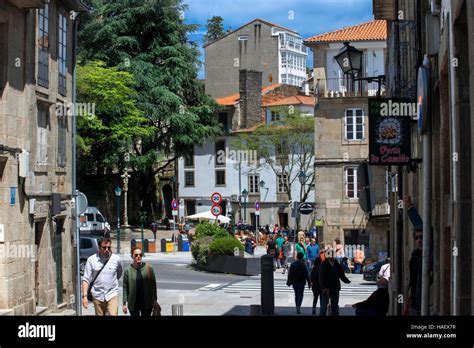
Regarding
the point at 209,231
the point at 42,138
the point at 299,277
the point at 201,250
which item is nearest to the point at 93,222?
the point at 209,231

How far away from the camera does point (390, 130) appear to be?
506 inches

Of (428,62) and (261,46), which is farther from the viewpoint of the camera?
(261,46)

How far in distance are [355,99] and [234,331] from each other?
34.8m

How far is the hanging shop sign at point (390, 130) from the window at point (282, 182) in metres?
38.4

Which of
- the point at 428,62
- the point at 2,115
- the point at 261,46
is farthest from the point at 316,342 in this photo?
the point at 261,46

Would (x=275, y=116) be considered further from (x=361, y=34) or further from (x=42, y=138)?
(x=42, y=138)

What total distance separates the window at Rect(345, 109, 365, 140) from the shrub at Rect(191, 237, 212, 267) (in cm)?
1150

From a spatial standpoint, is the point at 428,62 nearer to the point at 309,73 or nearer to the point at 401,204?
the point at 401,204

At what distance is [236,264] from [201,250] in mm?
1652

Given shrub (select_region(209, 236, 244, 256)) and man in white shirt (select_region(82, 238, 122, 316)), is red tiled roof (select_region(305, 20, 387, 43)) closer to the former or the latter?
shrub (select_region(209, 236, 244, 256))

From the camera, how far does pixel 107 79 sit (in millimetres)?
32438

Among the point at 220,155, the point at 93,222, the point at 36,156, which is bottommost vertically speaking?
the point at 93,222

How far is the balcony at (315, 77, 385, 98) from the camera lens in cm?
3916

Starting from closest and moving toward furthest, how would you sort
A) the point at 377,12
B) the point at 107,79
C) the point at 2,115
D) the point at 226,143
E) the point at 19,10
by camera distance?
1. the point at 2,115
2. the point at 19,10
3. the point at 377,12
4. the point at 107,79
5. the point at 226,143
